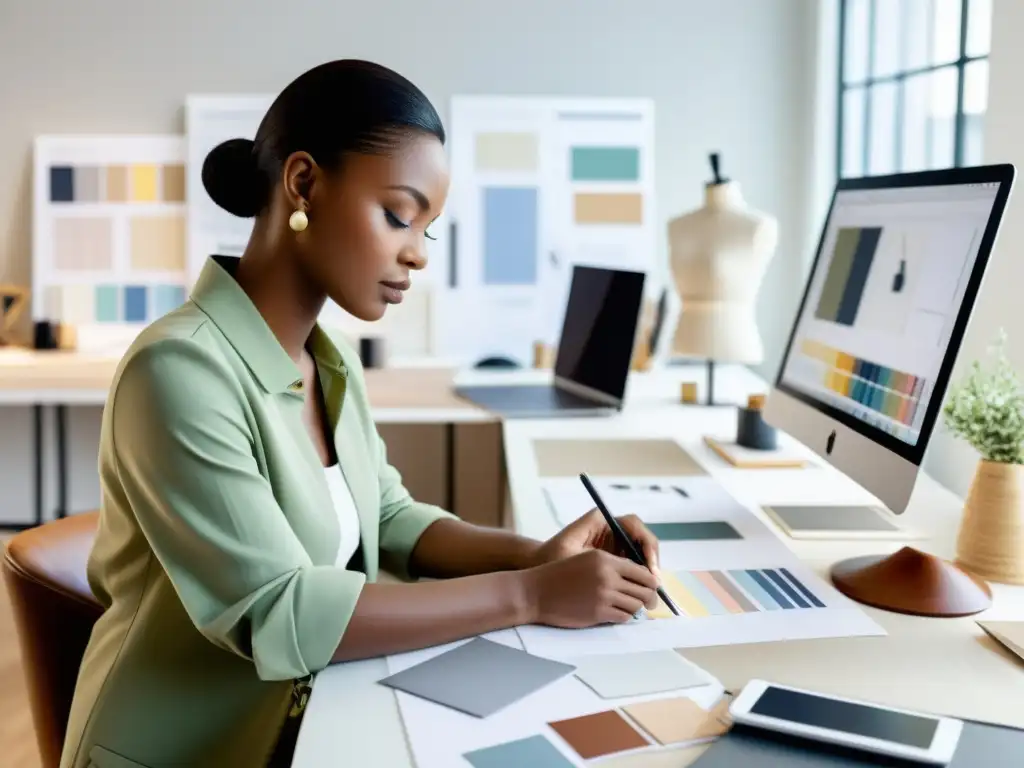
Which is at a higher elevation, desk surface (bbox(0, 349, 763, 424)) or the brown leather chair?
desk surface (bbox(0, 349, 763, 424))

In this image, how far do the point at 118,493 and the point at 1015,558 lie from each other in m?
1.07

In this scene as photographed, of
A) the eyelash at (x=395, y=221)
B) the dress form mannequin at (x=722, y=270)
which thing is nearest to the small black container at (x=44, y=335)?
the dress form mannequin at (x=722, y=270)

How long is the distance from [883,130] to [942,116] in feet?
1.56

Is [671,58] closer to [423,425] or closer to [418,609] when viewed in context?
[423,425]

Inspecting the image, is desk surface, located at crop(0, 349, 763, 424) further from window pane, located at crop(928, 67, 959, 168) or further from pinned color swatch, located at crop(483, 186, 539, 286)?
window pane, located at crop(928, 67, 959, 168)

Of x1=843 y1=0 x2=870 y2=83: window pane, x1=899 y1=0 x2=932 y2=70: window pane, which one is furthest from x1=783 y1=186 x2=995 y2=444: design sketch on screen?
x1=843 y1=0 x2=870 y2=83: window pane

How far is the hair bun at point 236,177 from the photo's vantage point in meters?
1.27

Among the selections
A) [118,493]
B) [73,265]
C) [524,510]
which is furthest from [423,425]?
[118,493]

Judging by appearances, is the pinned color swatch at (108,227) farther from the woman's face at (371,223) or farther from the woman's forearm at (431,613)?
the woman's forearm at (431,613)

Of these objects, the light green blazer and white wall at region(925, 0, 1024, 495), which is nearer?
the light green blazer

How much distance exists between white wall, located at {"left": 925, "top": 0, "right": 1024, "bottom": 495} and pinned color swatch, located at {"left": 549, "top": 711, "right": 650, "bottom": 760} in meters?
A: 1.63

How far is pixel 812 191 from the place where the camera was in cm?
393

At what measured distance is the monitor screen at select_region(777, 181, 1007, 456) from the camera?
1253 mm

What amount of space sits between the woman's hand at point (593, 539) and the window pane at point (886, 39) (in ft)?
8.37
